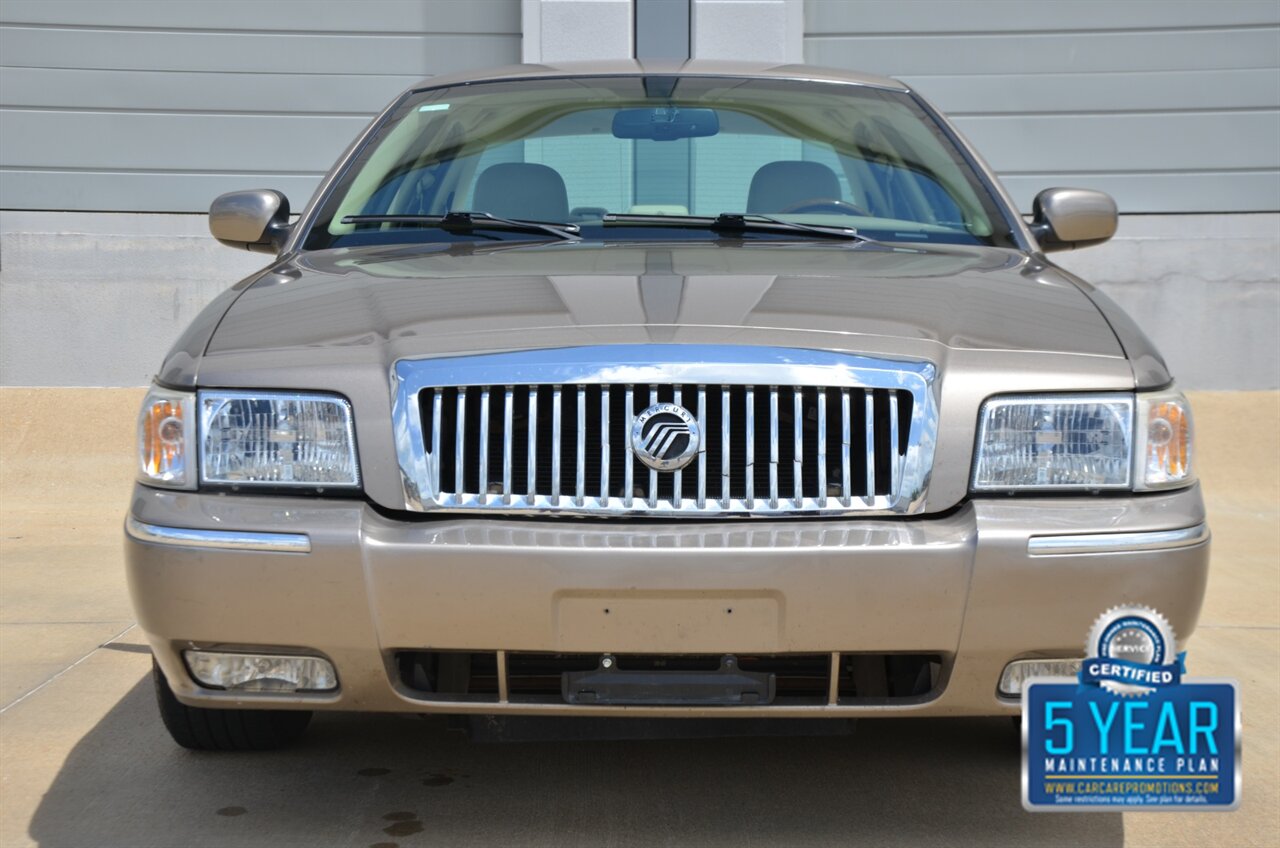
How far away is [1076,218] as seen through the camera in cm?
380

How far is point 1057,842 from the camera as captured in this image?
2.85 m

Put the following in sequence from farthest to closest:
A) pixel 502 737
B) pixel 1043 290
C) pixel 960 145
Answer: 1. pixel 960 145
2. pixel 1043 290
3. pixel 502 737

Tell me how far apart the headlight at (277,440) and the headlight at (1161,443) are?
1339mm

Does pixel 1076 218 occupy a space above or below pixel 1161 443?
above

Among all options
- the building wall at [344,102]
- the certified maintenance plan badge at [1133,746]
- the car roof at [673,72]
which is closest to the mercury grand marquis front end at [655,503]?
the certified maintenance plan badge at [1133,746]

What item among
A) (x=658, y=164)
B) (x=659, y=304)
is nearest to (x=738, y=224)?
(x=658, y=164)

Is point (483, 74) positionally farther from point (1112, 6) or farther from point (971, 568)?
point (1112, 6)

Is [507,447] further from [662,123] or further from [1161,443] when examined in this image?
[662,123]

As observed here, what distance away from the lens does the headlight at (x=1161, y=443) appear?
2.63 m

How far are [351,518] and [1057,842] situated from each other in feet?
4.71

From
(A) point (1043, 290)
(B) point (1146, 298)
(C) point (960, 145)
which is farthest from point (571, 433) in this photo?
(B) point (1146, 298)

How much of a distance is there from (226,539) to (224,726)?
0.84m

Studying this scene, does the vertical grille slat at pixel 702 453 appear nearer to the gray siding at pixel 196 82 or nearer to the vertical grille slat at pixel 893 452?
the vertical grille slat at pixel 893 452

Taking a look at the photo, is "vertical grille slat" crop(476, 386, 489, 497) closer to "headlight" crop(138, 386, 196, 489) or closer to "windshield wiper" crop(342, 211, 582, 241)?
"headlight" crop(138, 386, 196, 489)
